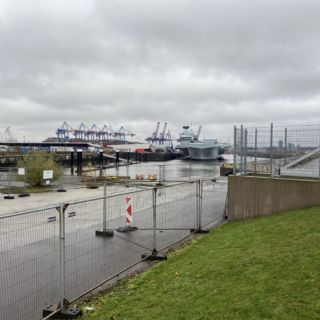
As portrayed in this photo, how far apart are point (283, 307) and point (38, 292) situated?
404 centimetres

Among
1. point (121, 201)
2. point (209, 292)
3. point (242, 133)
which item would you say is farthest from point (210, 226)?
point (209, 292)

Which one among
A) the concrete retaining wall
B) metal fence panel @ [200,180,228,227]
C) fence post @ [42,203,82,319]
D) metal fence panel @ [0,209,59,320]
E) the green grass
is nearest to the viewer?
the green grass

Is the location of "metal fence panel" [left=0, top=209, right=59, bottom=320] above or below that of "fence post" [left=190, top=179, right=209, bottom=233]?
below

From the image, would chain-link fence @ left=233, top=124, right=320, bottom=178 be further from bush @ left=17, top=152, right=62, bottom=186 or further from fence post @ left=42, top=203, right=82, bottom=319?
bush @ left=17, top=152, right=62, bottom=186

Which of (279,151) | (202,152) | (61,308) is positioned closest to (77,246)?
(61,308)

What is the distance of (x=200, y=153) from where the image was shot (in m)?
135

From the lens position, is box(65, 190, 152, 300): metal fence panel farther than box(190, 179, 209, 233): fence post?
No

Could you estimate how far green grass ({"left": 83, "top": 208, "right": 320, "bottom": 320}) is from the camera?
4617mm

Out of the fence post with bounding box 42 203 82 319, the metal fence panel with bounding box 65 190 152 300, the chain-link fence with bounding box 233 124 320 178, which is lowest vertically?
the metal fence panel with bounding box 65 190 152 300

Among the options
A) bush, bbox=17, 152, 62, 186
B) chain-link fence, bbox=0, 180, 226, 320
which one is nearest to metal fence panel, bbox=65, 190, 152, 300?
chain-link fence, bbox=0, 180, 226, 320

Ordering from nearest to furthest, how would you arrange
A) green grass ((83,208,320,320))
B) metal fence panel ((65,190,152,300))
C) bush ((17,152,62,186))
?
green grass ((83,208,320,320)) → metal fence panel ((65,190,152,300)) → bush ((17,152,62,186))

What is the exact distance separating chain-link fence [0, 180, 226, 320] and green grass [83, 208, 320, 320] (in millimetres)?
807

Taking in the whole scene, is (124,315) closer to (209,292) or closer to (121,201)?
(209,292)

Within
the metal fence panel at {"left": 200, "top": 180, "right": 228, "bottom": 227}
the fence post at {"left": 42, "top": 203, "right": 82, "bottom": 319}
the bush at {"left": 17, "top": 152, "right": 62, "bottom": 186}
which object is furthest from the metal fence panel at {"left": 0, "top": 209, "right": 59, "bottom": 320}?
the bush at {"left": 17, "top": 152, "right": 62, "bottom": 186}
